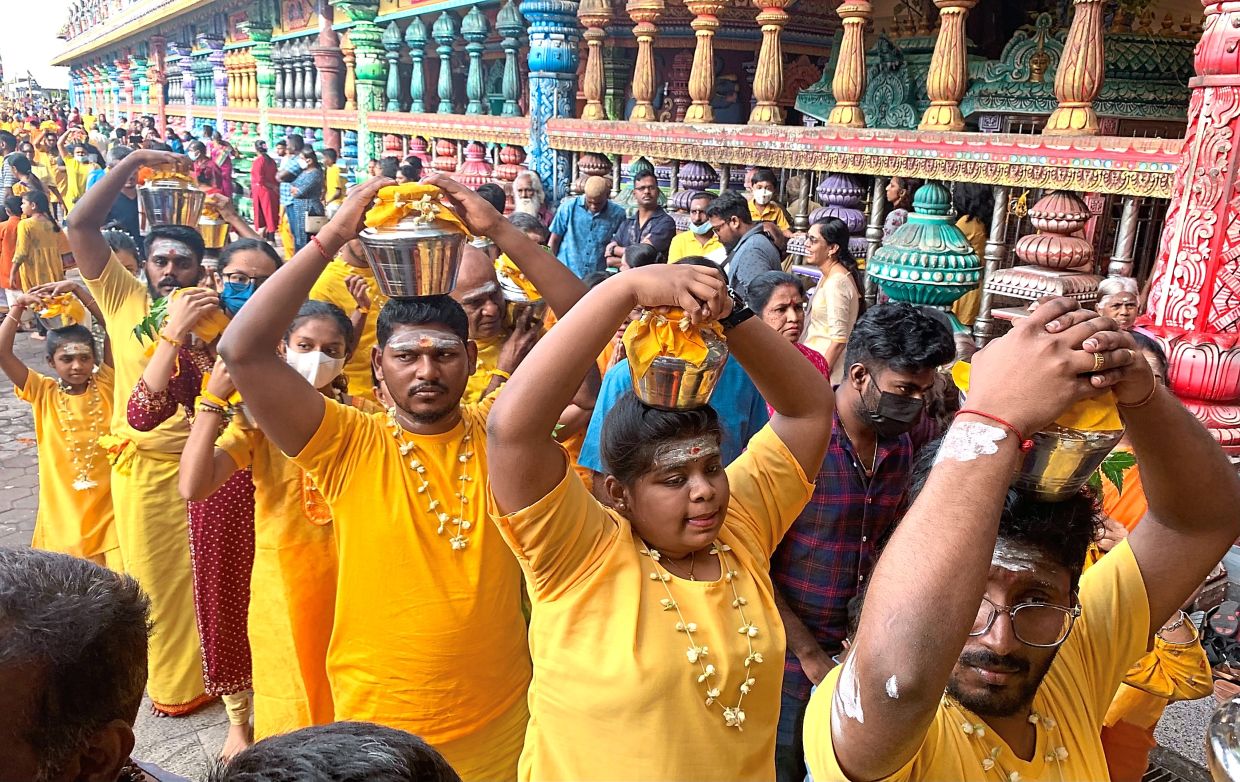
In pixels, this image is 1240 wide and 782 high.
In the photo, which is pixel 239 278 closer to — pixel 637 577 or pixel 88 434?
pixel 88 434

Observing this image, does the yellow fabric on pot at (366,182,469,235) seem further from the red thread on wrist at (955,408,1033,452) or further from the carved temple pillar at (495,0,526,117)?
the carved temple pillar at (495,0,526,117)

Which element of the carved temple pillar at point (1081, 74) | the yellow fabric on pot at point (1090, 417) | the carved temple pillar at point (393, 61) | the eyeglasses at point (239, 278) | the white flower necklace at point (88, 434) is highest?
the carved temple pillar at point (393, 61)

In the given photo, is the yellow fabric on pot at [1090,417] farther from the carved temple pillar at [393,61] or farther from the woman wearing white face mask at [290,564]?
the carved temple pillar at [393,61]

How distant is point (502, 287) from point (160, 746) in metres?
2.09

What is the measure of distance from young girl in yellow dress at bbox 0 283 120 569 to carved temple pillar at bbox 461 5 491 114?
26.0ft

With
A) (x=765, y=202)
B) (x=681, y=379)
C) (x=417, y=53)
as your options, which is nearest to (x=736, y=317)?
(x=681, y=379)

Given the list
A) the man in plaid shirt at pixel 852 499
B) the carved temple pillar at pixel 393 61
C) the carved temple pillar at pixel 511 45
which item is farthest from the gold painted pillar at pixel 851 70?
the carved temple pillar at pixel 393 61

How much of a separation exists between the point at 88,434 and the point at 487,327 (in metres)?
2.08

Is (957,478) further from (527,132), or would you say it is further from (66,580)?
(527,132)

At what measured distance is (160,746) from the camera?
3248mm

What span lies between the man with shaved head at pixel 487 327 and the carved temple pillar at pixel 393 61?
10.7 m

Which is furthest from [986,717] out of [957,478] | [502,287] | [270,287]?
[502,287]

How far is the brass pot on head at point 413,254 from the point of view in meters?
2.22

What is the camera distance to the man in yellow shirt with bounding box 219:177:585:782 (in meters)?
2.13
